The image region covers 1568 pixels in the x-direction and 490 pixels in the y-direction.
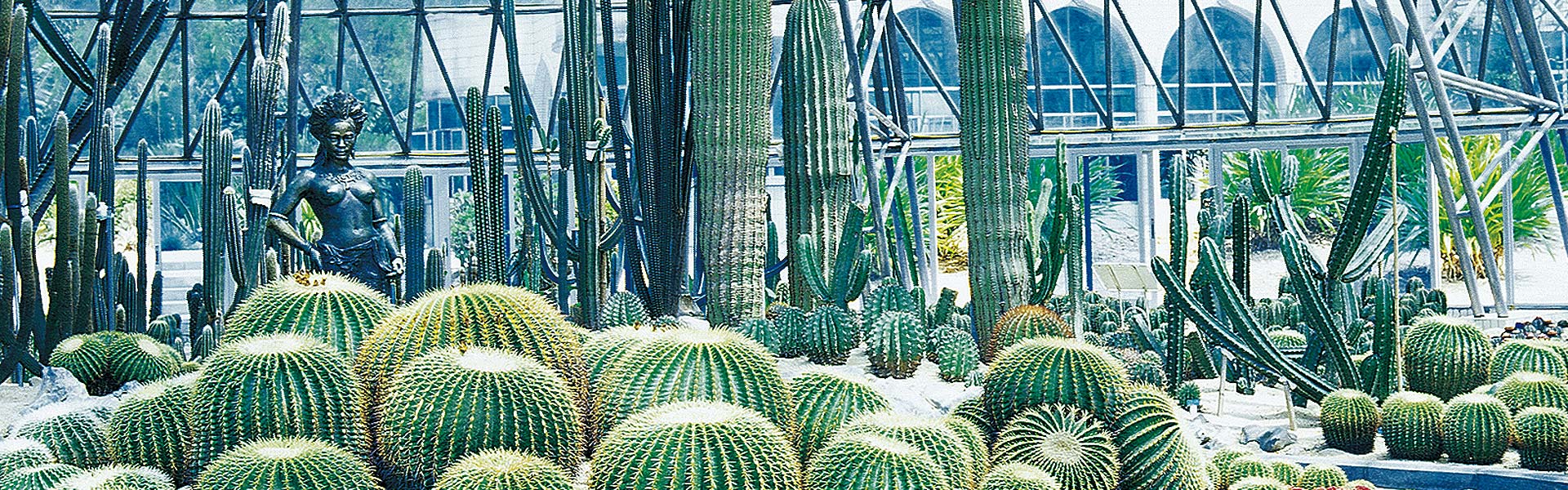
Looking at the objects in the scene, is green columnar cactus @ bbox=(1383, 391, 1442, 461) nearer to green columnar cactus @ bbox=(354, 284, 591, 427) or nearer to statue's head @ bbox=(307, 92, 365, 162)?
green columnar cactus @ bbox=(354, 284, 591, 427)

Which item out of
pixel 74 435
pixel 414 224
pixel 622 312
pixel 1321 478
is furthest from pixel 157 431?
pixel 414 224

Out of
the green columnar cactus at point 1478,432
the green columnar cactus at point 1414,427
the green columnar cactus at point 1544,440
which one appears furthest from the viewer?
the green columnar cactus at point 1414,427

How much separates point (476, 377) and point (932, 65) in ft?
67.1

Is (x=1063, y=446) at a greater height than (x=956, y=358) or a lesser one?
lesser

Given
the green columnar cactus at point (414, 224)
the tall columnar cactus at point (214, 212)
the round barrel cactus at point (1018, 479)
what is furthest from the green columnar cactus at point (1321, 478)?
the tall columnar cactus at point (214, 212)

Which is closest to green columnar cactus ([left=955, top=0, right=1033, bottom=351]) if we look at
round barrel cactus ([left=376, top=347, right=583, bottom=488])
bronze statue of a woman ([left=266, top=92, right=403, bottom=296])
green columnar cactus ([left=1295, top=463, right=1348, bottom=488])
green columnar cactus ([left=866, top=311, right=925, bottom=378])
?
green columnar cactus ([left=866, top=311, right=925, bottom=378])

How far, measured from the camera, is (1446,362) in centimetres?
981

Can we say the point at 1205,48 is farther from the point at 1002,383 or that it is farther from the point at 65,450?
the point at 65,450

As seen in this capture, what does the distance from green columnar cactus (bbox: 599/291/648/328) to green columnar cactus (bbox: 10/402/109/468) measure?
4.13 m

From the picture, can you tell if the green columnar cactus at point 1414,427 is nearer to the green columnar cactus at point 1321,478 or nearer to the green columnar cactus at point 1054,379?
the green columnar cactus at point 1321,478

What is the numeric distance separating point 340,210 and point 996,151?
4179 mm

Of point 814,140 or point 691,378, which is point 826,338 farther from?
point 691,378

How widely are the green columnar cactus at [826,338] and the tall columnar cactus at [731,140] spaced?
1.62 feet

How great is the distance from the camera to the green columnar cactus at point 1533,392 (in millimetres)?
8938
